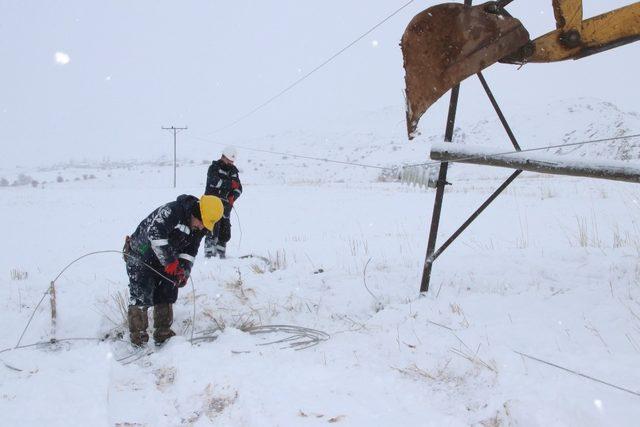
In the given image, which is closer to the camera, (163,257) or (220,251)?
(163,257)

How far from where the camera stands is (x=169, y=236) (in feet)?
14.5

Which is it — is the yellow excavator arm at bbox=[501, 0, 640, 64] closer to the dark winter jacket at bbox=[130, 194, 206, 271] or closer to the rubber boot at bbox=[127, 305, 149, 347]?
the dark winter jacket at bbox=[130, 194, 206, 271]

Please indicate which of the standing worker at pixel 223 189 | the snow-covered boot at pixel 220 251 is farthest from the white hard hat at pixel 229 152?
the snow-covered boot at pixel 220 251

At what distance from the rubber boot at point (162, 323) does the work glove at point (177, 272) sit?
0.89 feet

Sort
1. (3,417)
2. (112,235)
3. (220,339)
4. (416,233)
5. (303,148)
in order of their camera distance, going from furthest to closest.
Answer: (303,148), (112,235), (416,233), (220,339), (3,417)

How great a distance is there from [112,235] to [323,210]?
232 inches

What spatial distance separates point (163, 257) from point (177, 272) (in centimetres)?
22

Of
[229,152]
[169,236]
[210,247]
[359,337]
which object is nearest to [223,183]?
[229,152]

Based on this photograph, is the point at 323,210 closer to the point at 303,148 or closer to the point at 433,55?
the point at 433,55

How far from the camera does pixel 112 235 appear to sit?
1105 centimetres

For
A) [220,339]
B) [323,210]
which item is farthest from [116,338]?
[323,210]

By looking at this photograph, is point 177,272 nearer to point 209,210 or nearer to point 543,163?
point 209,210

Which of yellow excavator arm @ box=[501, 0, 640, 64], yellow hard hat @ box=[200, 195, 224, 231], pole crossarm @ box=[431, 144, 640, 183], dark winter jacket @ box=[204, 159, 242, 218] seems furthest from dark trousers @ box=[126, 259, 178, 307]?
yellow excavator arm @ box=[501, 0, 640, 64]

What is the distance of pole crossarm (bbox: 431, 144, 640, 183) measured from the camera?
3.76 m
